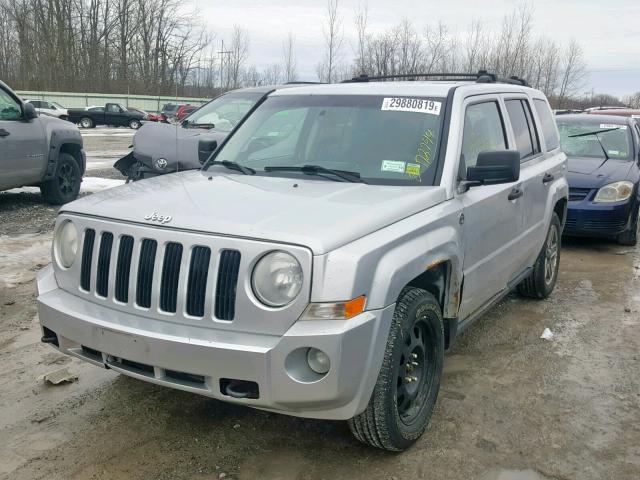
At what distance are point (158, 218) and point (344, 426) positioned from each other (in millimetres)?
1531

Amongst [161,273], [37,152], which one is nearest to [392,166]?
[161,273]

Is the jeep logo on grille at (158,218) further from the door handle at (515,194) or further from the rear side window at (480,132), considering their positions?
the door handle at (515,194)

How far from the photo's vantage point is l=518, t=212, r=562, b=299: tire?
5.63 metres

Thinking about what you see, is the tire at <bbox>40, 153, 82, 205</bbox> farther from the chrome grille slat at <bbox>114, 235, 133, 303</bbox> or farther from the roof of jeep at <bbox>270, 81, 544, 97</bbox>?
the chrome grille slat at <bbox>114, 235, 133, 303</bbox>

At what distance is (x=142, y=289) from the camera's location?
2.88 m

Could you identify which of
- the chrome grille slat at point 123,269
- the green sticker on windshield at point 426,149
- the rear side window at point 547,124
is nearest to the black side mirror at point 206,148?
the green sticker on windshield at point 426,149

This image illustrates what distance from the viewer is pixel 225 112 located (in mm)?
9172

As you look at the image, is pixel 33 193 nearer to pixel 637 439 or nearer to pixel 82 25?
pixel 637 439

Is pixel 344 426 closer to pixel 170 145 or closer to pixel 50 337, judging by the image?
pixel 50 337

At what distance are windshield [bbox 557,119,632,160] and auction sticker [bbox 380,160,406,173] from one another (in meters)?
6.12

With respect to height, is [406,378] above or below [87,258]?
below

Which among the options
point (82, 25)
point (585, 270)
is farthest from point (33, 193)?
point (82, 25)

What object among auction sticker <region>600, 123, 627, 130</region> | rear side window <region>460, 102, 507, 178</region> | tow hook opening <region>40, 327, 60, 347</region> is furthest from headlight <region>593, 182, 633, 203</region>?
tow hook opening <region>40, 327, 60, 347</region>

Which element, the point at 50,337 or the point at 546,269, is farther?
the point at 546,269
